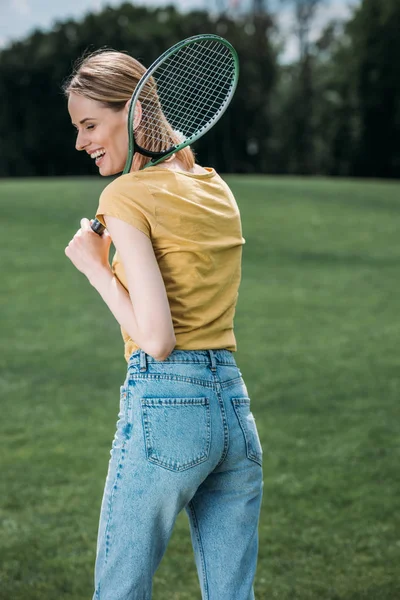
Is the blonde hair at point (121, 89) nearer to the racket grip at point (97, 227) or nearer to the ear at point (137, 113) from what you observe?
the ear at point (137, 113)

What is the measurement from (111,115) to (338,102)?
149 feet

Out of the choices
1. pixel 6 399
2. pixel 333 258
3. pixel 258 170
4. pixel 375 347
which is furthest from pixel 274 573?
pixel 258 170

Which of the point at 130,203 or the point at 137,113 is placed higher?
the point at 137,113

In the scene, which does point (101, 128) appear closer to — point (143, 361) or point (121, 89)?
point (121, 89)

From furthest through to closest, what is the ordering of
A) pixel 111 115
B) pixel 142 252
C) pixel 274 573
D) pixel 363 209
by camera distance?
pixel 363 209, pixel 274 573, pixel 111 115, pixel 142 252

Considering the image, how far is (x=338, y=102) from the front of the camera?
45438 millimetres

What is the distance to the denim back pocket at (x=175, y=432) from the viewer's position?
188cm

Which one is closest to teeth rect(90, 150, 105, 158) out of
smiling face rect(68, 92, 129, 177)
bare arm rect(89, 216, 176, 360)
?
smiling face rect(68, 92, 129, 177)

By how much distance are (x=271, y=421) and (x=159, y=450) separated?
3.97m

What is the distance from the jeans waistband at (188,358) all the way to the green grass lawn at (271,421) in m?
1.79

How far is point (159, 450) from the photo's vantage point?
188cm

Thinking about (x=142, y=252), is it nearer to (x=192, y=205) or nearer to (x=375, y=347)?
(x=192, y=205)

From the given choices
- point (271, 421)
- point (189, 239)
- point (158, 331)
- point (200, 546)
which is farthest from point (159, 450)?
point (271, 421)

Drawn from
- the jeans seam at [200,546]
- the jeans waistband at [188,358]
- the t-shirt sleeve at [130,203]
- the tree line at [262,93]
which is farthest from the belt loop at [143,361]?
the tree line at [262,93]
